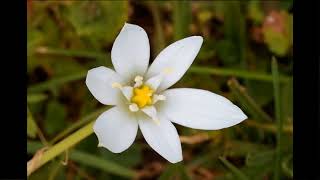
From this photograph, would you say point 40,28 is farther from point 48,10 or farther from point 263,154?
point 263,154

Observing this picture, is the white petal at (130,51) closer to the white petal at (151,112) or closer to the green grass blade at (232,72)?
the white petal at (151,112)

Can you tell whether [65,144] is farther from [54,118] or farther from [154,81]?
[54,118]

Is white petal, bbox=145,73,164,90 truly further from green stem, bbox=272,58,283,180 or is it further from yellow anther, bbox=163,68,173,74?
green stem, bbox=272,58,283,180

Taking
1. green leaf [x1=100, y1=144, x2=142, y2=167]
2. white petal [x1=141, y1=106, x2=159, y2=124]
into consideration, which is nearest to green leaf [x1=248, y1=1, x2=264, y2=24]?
green leaf [x1=100, y1=144, x2=142, y2=167]

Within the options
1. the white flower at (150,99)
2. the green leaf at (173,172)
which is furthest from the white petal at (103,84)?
the green leaf at (173,172)
